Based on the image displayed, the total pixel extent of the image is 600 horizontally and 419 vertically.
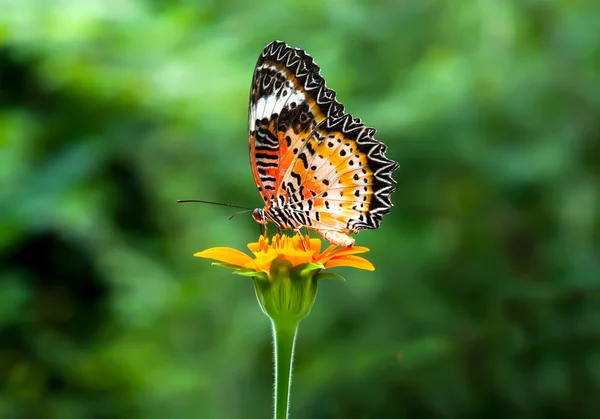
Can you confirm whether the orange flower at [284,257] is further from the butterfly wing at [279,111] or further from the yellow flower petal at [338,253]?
the butterfly wing at [279,111]

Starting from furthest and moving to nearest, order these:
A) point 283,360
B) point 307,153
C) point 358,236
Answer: point 358,236 < point 307,153 < point 283,360

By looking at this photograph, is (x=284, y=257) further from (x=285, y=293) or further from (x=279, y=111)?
(x=279, y=111)

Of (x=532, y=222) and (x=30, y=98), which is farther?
(x=30, y=98)

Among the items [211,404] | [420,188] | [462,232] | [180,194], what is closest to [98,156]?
[180,194]

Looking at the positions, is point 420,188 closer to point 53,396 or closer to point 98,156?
point 98,156

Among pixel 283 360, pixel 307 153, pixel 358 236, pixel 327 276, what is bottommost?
pixel 283 360

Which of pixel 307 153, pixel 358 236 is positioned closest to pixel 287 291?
pixel 307 153
